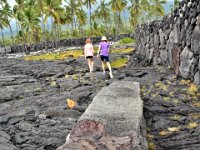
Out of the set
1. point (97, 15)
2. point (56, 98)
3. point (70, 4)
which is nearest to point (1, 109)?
point (56, 98)

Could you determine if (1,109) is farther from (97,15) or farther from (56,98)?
(97,15)

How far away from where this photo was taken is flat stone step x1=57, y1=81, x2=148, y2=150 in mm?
5926

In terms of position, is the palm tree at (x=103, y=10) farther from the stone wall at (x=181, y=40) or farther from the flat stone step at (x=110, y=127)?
the flat stone step at (x=110, y=127)

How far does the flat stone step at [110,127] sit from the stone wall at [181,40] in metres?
3.51

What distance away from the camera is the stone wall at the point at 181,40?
11.7 meters

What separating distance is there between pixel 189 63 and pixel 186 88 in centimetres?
113

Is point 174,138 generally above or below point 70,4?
below

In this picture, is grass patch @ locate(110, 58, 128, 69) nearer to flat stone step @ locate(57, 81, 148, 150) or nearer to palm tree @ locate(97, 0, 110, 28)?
flat stone step @ locate(57, 81, 148, 150)

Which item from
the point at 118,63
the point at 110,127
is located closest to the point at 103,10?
the point at 118,63

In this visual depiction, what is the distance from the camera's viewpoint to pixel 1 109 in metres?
11.0

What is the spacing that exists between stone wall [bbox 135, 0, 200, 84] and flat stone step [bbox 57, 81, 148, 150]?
3507mm

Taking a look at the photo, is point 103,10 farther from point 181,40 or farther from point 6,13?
point 181,40

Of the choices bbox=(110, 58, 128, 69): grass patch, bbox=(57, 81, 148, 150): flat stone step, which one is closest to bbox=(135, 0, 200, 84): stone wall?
bbox=(57, 81, 148, 150): flat stone step

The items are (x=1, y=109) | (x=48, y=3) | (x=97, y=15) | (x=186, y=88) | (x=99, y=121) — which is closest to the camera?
(x=99, y=121)
